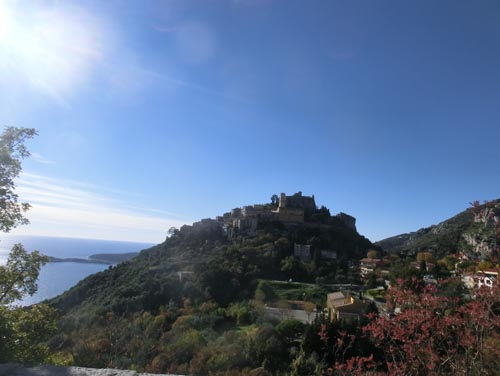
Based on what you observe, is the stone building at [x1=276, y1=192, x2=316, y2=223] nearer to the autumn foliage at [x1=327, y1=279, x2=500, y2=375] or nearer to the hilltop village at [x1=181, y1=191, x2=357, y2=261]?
the hilltop village at [x1=181, y1=191, x2=357, y2=261]

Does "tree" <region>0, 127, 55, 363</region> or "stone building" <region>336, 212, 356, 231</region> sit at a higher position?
"stone building" <region>336, 212, 356, 231</region>

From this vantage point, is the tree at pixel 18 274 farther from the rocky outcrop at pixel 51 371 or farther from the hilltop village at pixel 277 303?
the rocky outcrop at pixel 51 371

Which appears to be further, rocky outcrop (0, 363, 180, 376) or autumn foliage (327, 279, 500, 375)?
autumn foliage (327, 279, 500, 375)

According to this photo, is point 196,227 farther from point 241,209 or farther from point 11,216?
point 11,216

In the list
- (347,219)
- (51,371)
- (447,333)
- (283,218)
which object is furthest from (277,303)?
(347,219)

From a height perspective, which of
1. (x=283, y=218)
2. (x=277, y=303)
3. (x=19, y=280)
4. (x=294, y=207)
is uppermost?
(x=294, y=207)

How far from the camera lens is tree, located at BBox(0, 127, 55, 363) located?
194 inches

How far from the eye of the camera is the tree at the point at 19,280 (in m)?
4.94

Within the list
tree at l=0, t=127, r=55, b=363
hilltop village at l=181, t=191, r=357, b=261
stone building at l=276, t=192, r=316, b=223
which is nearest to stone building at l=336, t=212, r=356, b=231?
hilltop village at l=181, t=191, r=357, b=261

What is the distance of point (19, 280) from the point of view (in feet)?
18.8

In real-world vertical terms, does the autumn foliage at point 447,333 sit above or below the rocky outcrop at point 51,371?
above

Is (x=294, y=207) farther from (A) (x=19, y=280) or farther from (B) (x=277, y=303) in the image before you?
(A) (x=19, y=280)

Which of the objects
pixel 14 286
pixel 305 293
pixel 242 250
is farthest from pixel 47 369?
pixel 242 250

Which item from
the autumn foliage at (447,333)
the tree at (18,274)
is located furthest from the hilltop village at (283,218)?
the autumn foliage at (447,333)
